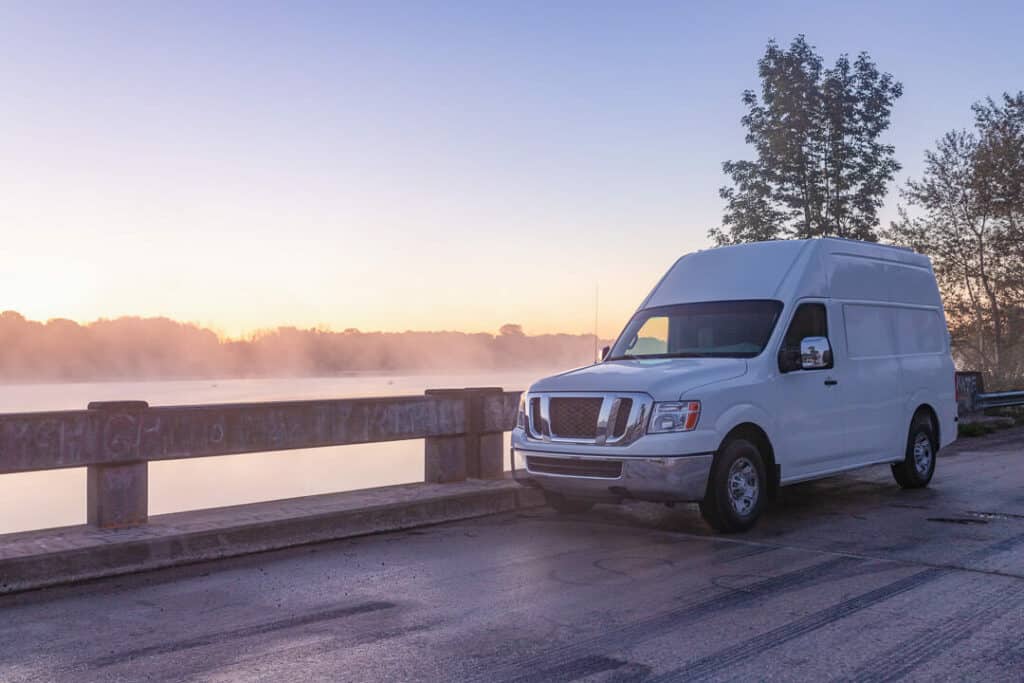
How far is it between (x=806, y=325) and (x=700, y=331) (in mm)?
Result: 1054

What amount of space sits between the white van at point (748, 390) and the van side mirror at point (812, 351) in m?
0.01

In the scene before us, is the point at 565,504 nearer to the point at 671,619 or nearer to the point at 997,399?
the point at 671,619

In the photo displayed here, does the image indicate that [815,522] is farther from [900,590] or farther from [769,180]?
[769,180]

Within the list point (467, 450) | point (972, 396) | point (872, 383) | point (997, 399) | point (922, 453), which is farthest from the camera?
point (997, 399)

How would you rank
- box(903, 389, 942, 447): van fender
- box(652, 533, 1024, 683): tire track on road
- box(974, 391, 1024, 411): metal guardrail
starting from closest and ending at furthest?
box(652, 533, 1024, 683): tire track on road, box(903, 389, 942, 447): van fender, box(974, 391, 1024, 411): metal guardrail

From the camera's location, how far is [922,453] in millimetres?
11102

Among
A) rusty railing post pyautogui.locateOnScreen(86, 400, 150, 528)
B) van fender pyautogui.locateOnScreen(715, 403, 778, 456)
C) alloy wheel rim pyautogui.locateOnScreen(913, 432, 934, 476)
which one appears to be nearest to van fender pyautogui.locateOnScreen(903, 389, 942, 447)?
alloy wheel rim pyautogui.locateOnScreen(913, 432, 934, 476)

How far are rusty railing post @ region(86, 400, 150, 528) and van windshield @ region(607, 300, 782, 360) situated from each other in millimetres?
4678

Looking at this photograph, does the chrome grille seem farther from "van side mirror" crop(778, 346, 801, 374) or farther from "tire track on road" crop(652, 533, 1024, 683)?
"tire track on road" crop(652, 533, 1024, 683)

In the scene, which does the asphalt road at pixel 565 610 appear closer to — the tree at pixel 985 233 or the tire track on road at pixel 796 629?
the tire track on road at pixel 796 629

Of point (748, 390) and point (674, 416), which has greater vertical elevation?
point (748, 390)

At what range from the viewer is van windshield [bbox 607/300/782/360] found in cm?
890

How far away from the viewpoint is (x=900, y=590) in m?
6.05

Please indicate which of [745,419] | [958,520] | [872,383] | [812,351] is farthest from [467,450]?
[958,520]
